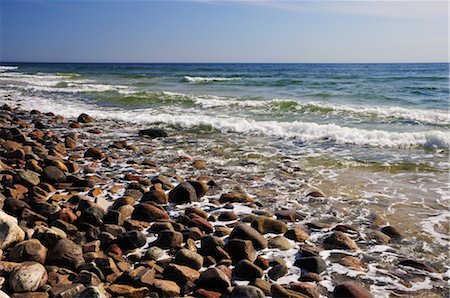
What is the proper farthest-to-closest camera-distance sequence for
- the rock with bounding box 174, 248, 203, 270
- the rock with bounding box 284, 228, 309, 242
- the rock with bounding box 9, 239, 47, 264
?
the rock with bounding box 284, 228, 309, 242 < the rock with bounding box 174, 248, 203, 270 < the rock with bounding box 9, 239, 47, 264

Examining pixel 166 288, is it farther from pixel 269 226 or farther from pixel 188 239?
pixel 269 226

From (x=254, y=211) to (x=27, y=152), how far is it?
16.0 feet

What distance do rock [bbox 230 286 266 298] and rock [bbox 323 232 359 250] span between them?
A: 133 cm

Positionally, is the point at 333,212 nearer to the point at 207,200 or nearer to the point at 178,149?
the point at 207,200

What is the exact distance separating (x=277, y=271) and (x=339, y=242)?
950 millimetres

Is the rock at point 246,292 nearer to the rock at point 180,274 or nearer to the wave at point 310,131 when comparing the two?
the rock at point 180,274

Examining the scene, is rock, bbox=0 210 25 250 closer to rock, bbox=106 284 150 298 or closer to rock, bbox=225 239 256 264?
rock, bbox=106 284 150 298

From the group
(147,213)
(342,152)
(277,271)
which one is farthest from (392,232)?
(342,152)

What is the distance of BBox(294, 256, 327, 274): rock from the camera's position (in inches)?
141

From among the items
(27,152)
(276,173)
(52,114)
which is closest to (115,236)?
(276,173)

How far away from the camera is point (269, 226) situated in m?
4.42

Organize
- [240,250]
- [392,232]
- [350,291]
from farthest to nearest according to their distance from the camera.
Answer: [392,232], [240,250], [350,291]

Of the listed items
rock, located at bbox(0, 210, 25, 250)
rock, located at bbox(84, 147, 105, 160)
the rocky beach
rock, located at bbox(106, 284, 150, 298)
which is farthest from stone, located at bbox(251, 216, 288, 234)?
rock, located at bbox(84, 147, 105, 160)

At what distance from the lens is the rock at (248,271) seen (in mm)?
3434
